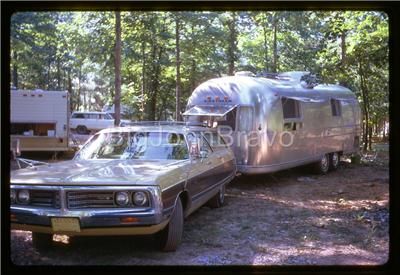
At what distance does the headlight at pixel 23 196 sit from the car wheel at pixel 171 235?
1086 mm

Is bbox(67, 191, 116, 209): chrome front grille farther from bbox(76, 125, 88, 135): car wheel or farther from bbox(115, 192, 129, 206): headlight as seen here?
bbox(76, 125, 88, 135): car wheel

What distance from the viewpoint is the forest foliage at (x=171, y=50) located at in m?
4.02

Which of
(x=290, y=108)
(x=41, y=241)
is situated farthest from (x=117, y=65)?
(x=290, y=108)

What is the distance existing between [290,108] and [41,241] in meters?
3.44

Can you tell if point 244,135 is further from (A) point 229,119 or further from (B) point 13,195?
(B) point 13,195

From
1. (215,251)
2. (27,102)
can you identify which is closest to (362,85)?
(215,251)

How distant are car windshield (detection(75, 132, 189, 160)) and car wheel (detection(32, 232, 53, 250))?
0.97m

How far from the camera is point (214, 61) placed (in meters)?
4.49

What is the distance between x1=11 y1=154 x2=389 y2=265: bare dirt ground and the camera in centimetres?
387

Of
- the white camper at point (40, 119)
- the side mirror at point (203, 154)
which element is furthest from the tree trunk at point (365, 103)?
the white camper at point (40, 119)

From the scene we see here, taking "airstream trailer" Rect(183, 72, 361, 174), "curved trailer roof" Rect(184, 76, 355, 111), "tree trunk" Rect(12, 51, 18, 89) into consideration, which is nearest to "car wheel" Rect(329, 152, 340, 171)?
"airstream trailer" Rect(183, 72, 361, 174)

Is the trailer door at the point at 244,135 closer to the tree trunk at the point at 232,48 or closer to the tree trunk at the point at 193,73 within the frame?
the tree trunk at the point at 232,48

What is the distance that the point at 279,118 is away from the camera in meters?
5.88

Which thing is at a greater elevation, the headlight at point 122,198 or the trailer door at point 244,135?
the trailer door at point 244,135
